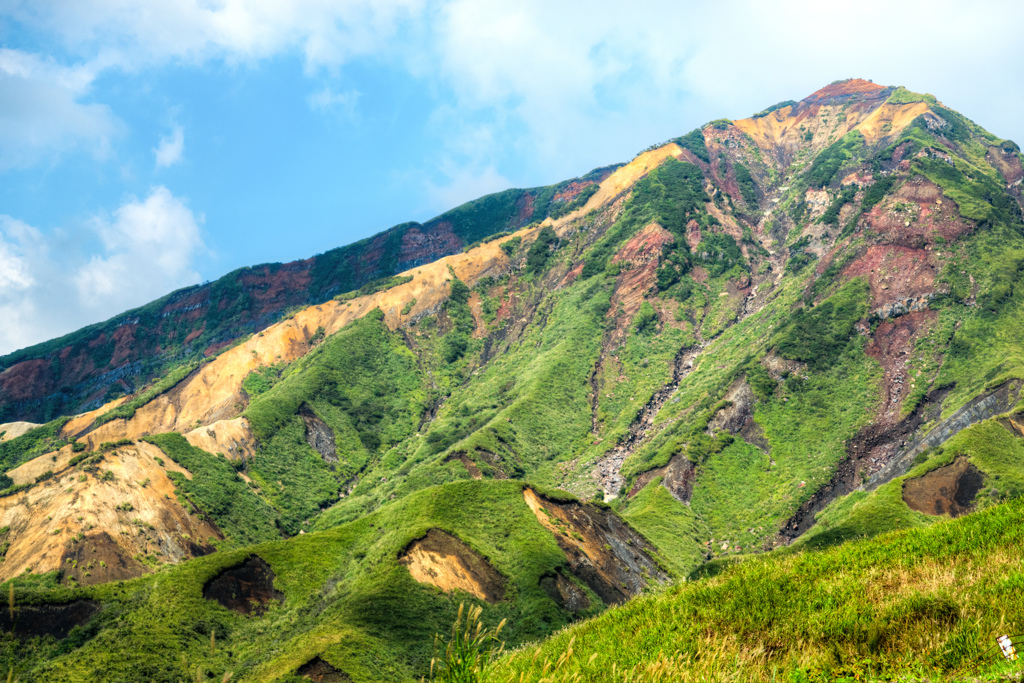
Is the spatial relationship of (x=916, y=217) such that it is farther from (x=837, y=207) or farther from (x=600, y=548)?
(x=600, y=548)

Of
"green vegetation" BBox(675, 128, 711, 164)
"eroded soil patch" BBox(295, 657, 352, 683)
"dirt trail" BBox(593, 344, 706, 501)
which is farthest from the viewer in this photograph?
"green vegetation" BBox(675, 128, 711, 164)

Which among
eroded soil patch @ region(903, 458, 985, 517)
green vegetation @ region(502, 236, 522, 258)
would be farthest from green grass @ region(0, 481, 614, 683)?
green vegetation @ region(502, 236, 522, 258)

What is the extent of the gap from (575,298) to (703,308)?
82.0 feet

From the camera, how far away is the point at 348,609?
33.5m

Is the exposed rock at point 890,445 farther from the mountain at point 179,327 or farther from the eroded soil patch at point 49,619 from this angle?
the mountain at point 179,327

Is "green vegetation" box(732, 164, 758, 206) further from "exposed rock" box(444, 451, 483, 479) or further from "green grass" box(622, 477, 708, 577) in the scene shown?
"exposed rock" box(444, 451, 483, 479)

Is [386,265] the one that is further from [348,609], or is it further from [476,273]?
[348,609]

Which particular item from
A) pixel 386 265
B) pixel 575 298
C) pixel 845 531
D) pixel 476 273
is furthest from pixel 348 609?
pixel 386 265

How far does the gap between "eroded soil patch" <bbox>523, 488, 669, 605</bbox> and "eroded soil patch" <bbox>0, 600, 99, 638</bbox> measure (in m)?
28.4

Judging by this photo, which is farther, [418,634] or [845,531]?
[845,531]

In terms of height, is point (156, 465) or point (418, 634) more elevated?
point (156, 465)

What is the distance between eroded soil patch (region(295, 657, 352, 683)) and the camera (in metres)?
26.5

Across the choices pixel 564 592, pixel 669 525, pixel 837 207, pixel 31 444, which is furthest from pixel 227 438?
pixel 837 207

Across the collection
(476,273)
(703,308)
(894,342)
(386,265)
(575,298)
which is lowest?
(894,342)
